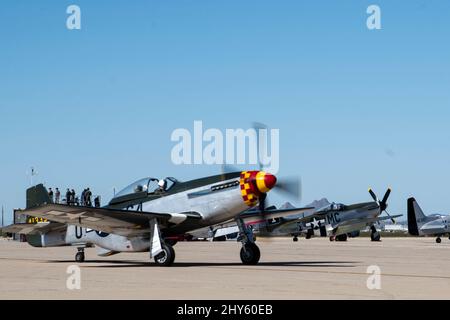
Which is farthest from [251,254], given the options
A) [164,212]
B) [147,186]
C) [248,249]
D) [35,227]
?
[35,227]

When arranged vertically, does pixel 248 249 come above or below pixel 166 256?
above

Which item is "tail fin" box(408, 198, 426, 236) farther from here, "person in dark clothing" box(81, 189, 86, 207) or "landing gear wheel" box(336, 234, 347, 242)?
"person in dark clothing" box(81, 189, 86, 207)

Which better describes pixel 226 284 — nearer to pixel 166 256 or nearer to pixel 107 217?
pixel 166 256

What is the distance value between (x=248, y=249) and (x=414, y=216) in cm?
4639

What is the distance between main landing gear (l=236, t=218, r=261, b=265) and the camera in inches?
882

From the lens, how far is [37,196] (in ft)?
81.6

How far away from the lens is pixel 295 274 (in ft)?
58.3

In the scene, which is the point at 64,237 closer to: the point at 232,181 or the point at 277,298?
the point at 232,181

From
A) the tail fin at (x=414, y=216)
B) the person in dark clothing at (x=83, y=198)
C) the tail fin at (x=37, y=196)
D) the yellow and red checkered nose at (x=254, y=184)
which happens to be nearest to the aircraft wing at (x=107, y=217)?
the yellow and red checkered nose at (x=254, y=184)

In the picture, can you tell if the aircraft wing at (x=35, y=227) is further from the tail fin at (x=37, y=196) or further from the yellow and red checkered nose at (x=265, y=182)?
the yellow and red checkered nose at (x=265, y=182)

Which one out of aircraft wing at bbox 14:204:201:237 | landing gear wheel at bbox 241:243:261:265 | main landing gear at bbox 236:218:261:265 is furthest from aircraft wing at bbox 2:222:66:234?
landing gear wheel at bbox 241:243:261:265

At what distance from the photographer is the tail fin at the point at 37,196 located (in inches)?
977
